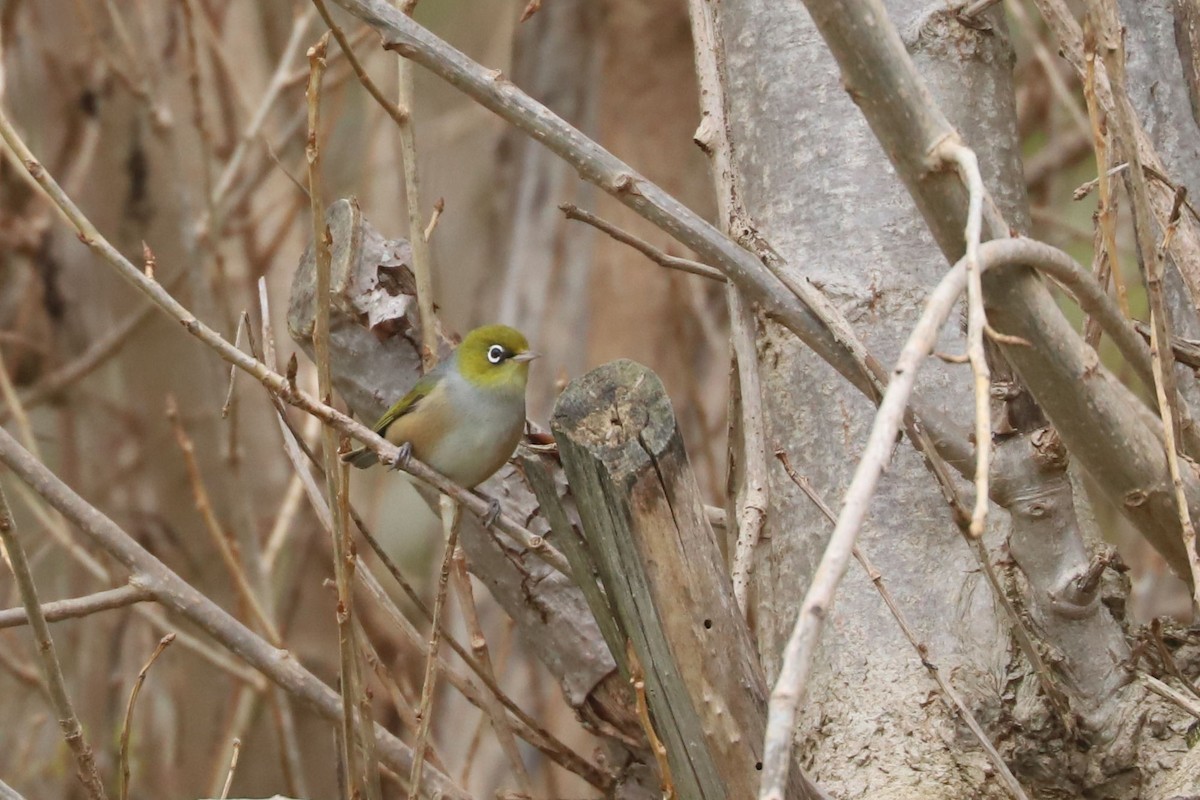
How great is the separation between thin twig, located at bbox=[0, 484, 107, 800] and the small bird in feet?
2.79

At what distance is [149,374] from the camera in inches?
249

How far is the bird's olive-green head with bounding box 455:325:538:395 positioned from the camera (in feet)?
11.3

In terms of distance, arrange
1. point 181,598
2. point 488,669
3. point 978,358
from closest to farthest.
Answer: point 978,358
point 181,598
point 488,669

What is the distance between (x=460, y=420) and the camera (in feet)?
10.6

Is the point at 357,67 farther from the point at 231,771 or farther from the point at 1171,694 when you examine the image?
the point at 1171,694

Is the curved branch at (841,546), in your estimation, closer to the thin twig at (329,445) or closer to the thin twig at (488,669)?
Result: the thin twig at (329,445)

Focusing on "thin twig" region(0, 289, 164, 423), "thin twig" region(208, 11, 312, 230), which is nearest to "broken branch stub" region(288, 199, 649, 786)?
"thin twig" region(208, 11, 312, 230)

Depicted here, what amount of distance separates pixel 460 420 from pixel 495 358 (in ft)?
1.35

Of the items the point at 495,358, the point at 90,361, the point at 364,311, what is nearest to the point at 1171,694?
the point at 364,311

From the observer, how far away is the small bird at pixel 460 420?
3162 millimetres

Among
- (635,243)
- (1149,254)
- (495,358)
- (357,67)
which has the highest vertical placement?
(357,67)

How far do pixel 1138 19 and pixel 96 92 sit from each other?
471cm

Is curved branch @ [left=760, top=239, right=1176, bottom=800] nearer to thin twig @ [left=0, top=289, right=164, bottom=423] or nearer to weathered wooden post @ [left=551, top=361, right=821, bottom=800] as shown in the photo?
weathered wooden post @ [left=551, top=361, right=821, bottom=800]

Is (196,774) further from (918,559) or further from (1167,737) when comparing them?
(1167,737)
